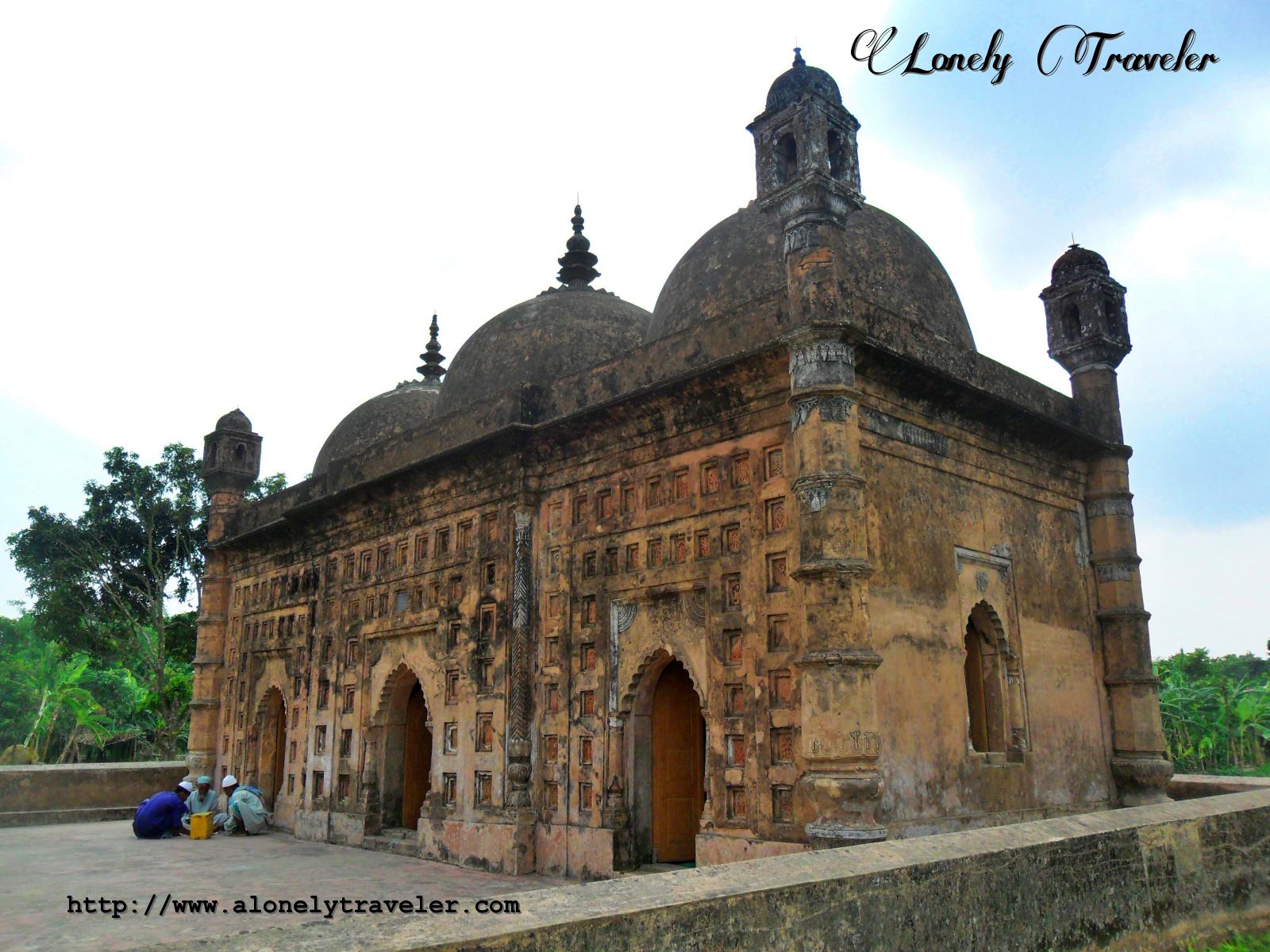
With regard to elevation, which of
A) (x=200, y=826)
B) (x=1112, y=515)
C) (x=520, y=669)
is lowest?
(x=200, y=826)

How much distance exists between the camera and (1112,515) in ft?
34.8

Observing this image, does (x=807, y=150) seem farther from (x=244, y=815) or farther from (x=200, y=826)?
(x=244, y=815)

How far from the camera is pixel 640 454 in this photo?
364 inches

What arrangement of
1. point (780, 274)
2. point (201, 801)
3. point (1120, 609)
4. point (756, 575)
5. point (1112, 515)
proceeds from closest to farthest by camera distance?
1. point (756, 575)
2. point (780, 274)
3. point (1120, 609)
4. point (1112, 515)
5. point (201, 801)

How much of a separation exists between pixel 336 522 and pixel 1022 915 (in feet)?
34.2

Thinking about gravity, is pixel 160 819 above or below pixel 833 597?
below

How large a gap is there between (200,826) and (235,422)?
6843 mm

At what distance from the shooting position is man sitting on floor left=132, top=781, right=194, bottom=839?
494 inches

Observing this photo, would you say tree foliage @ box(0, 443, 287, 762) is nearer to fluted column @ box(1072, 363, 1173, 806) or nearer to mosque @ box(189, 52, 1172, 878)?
mosque @ box(189, 52, 1172, 878)

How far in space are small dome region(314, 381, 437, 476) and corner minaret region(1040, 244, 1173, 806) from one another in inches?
377

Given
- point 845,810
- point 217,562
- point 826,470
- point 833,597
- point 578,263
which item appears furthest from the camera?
point 217,562

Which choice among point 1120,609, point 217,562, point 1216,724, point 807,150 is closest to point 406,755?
point 217,562

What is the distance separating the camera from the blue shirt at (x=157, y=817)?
41.1 ft

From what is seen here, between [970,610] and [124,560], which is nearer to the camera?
[970,610]
